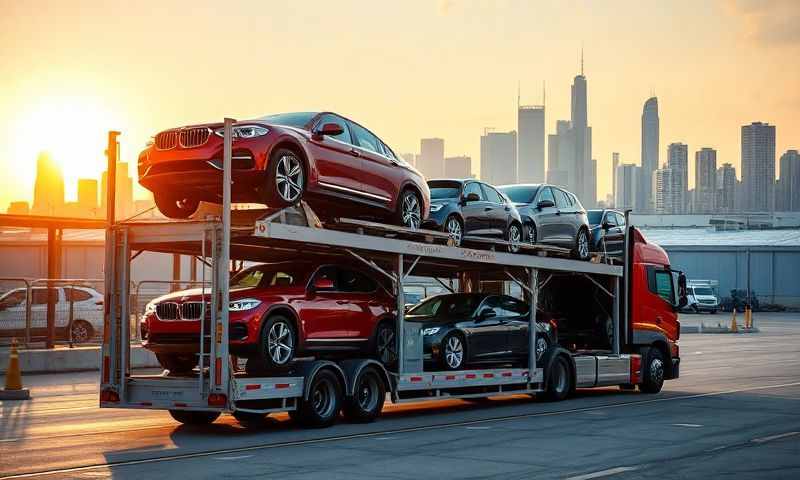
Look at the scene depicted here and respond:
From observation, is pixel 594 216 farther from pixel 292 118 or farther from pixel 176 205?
pixel 176 205

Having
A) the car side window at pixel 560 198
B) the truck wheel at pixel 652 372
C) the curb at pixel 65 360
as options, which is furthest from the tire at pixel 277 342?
the curb at pixel 65 360

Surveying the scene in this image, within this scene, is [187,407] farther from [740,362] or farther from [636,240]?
[740,362]

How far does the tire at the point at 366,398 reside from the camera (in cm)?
1526

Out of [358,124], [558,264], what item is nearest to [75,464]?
[358,124]

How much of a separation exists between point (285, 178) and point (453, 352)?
15.7 ft

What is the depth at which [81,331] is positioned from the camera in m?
27.0

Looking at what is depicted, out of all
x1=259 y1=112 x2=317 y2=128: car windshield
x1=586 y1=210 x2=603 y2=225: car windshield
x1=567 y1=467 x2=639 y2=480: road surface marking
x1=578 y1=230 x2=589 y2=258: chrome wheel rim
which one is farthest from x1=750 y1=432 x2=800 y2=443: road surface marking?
x1=586 y1=210 x2=603 y2=225: car windshield

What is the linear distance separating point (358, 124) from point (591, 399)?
294 inches

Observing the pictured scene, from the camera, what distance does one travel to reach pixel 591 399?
2067cm

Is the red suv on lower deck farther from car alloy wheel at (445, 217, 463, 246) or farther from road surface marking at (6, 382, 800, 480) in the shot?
car alloy wheel at (445, 217, 463, 246)

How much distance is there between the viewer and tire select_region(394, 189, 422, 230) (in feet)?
54.7

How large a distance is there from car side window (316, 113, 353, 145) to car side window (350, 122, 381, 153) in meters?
0.17

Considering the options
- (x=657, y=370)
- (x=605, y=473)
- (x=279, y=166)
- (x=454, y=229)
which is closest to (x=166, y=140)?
(x=279, y=166)

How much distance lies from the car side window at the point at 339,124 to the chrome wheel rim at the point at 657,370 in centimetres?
933
